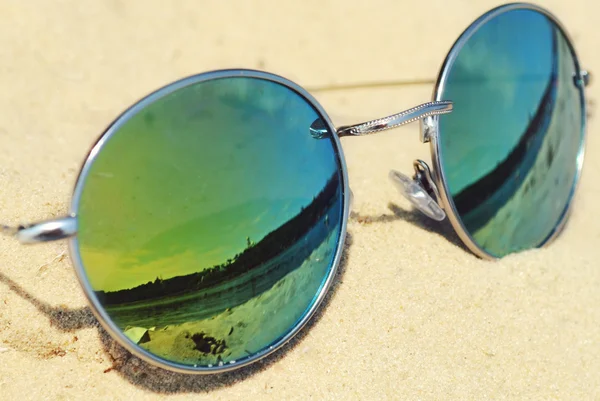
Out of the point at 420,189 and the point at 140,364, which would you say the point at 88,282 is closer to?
the point at 140,364

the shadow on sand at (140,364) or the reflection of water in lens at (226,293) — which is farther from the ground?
the reflection of water in lens at (226,293)

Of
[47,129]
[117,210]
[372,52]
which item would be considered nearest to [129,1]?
[47,129]

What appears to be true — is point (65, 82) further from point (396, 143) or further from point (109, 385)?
point (109, 385)

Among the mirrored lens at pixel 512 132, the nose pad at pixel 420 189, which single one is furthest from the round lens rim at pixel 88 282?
the mirrored lens at pixel 512 132

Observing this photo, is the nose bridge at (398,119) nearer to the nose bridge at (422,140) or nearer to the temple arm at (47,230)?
the nose bridge at (422,140)

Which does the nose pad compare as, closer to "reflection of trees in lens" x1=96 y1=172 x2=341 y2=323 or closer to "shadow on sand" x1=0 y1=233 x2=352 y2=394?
"reflection of trees in lens" x1=96 y1=172 x2=341 y2=323

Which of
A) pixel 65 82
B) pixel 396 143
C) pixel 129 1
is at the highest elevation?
pixel 129 1

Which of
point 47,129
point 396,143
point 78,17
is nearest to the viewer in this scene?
point 47,129
